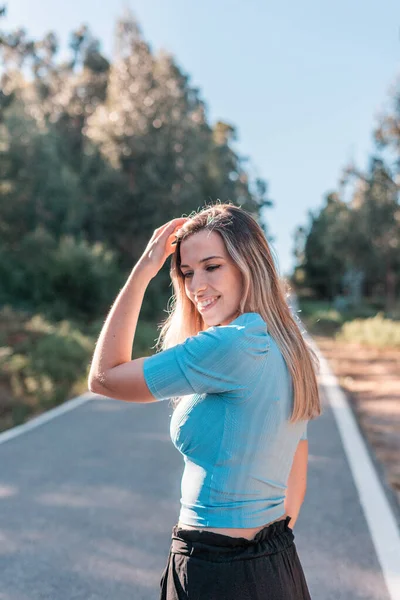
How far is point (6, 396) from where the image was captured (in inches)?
427

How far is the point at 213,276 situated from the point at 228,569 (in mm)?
821

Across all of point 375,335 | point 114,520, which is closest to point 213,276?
point 114,520

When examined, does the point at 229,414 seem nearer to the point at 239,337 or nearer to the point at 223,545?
the point at 239,337

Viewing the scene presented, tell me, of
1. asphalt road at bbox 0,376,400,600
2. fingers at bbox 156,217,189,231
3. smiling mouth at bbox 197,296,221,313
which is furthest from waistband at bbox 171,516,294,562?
asphalt road at bbox 0,376,400,600

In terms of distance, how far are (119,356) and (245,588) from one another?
715mm

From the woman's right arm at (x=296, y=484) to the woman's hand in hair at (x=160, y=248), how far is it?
78 cm

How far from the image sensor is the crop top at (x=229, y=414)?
5.77 ft

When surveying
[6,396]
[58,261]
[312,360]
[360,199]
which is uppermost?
[360,199]

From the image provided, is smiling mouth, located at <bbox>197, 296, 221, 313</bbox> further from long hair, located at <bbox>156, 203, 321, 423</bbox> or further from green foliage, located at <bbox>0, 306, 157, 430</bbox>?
green foliage, located at <bbox>0, 306, 157, 430</bbox>

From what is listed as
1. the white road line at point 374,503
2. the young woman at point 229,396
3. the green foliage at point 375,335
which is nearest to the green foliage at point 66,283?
the green foliage at point 375,335

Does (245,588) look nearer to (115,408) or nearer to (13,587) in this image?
(13,587)

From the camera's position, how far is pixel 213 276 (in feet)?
6.45

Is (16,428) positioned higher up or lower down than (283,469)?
lower down

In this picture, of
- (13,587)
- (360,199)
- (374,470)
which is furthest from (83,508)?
(360,199)
